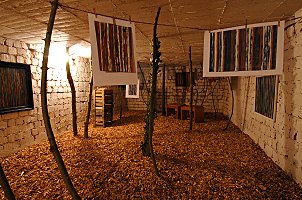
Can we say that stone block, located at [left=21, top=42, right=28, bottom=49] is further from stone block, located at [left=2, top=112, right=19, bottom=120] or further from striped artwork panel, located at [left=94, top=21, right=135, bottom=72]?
striped artwork panel, located at [left=94, top=21, right=135, bottom=72]

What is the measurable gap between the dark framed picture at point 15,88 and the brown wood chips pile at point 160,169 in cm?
111

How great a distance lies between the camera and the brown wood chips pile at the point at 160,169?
8.27 feet

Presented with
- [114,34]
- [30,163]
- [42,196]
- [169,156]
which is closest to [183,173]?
[169,156]

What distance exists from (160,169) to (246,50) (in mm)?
2348

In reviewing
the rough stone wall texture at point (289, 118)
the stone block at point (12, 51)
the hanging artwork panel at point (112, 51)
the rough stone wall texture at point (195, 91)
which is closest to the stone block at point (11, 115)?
the stone block at point (12, 51)

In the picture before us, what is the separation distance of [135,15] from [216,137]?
397 centimetres

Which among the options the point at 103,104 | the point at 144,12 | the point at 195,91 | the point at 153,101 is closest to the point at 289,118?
the point at 153,101

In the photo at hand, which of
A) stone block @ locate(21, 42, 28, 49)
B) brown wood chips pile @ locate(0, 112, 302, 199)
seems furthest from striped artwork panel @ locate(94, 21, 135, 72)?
stone block @ locate(21, 42, 28, 49)

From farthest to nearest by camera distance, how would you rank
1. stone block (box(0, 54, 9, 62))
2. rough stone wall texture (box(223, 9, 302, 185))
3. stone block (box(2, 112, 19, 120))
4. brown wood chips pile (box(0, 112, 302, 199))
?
stone block (box(2, 112, 19, 120)), stone block (box(0, 54, 9, 62)), rough stone wall texture (box(223, 9, 302, 185)), brown wood chips pile (box(0, 112, 302, 199))

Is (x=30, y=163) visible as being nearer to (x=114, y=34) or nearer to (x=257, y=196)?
(x=114, y=34)

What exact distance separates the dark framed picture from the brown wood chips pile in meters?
1.11

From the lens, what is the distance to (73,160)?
12.1ft

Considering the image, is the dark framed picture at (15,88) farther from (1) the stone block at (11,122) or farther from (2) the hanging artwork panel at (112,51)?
(2) the hanging artwork panel at (112,51)

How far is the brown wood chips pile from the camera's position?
252 centimetres
